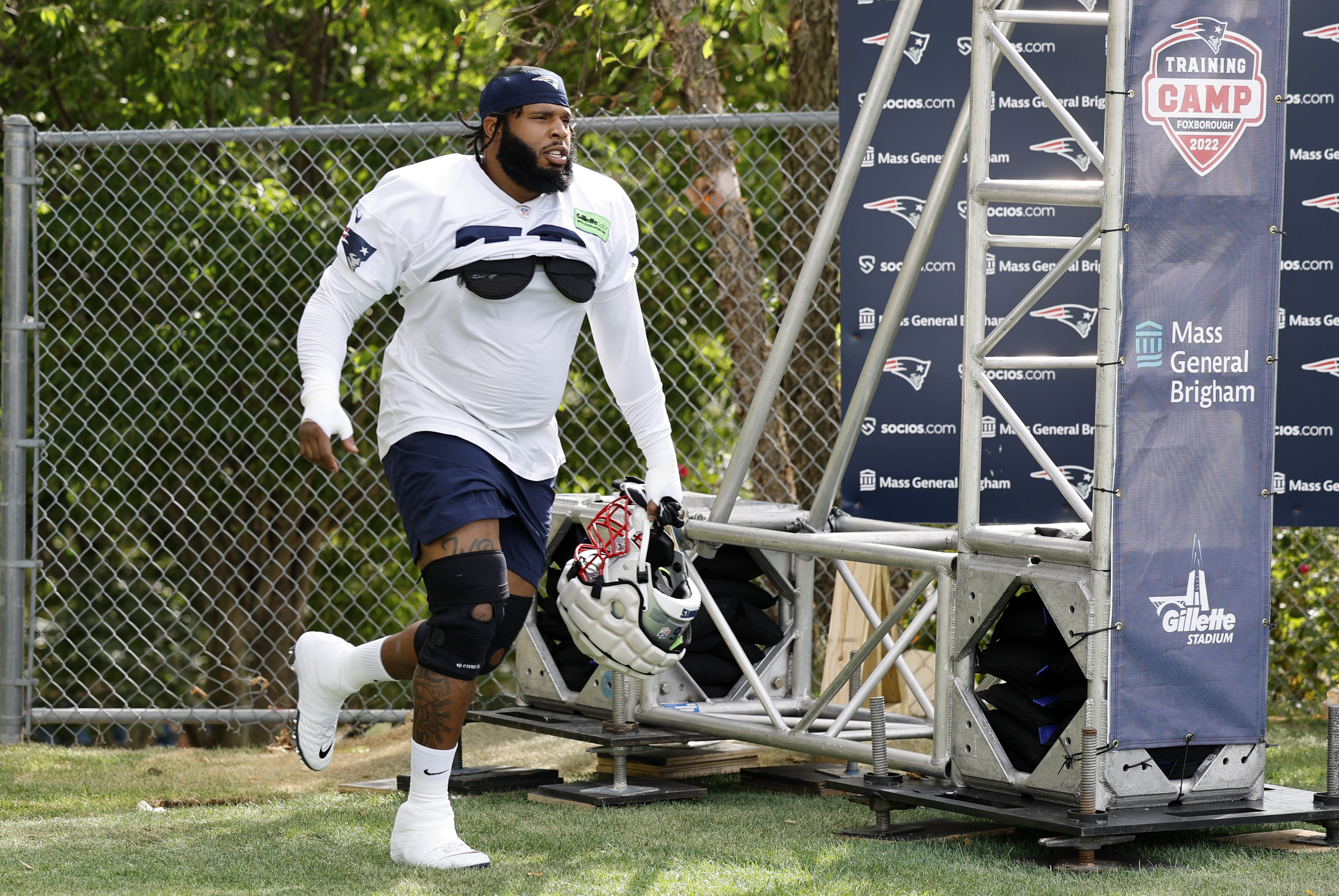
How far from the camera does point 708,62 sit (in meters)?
7.51

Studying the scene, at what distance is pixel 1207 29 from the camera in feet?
13.0

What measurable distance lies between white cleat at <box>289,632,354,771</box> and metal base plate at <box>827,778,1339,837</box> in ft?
5.04

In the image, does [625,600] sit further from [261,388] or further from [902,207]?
[261,388]

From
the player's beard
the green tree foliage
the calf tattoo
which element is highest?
the green tree foliage

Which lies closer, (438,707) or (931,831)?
(438,707)

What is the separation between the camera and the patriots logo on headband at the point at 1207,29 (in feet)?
13.0

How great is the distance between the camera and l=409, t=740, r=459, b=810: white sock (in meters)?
4.04

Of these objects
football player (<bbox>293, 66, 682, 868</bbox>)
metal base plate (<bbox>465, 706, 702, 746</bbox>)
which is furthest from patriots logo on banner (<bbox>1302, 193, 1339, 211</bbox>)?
metal base plate (<bbox>465, 706, 702, 746</bbox>)

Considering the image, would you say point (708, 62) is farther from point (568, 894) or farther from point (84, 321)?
point (568, 894)

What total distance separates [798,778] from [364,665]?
1.73 m

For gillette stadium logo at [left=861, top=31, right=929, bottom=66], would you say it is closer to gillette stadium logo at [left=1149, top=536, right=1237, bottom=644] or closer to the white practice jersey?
the white practice jersey

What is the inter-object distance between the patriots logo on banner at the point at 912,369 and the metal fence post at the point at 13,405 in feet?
11.6

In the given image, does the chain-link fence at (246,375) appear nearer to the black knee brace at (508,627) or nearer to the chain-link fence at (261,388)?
the chain-link fence at (261,388)

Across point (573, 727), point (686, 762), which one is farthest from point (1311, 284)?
point (573, 727)
